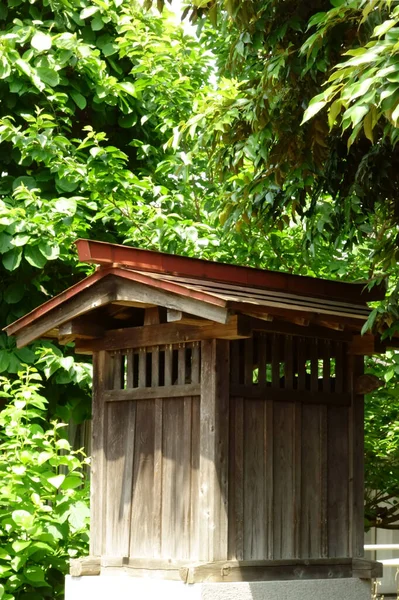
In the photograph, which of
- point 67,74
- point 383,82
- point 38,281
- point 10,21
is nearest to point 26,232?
point 38,281

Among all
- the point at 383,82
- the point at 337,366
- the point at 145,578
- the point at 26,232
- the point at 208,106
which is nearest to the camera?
the point at 383,82

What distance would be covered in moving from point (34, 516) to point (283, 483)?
A: 2.58 metres

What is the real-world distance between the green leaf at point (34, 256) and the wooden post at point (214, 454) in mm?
3823

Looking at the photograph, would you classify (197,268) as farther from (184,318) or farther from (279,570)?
(279,570)

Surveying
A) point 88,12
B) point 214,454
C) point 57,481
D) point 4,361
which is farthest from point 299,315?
point 88,12

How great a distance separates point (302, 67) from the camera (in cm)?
778

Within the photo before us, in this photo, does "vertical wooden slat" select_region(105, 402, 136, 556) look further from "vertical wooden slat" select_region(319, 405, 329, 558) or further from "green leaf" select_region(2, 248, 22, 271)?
"green leaf" select_region(2, 248, 22, 271)

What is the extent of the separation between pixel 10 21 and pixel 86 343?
580 cm

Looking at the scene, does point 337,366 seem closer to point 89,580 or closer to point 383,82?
point 89,580

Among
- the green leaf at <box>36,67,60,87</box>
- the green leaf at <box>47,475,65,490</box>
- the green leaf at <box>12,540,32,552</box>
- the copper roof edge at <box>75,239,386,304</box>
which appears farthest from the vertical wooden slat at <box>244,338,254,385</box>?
the green leaf at <box>36,67,60,87</box>

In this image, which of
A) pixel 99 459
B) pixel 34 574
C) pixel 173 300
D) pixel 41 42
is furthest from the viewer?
pixel 41 42

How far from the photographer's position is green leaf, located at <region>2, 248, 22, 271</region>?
10773 millimetres

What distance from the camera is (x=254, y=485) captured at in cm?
753

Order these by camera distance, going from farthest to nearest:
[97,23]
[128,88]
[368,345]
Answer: [97,23]
[128,88]
[368,345]
